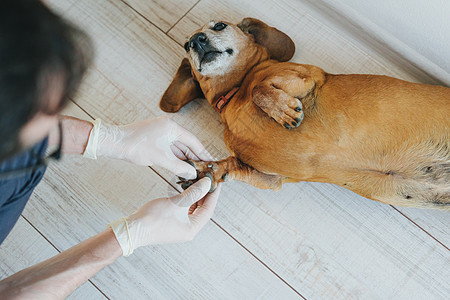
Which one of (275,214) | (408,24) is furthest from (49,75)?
(408,24)

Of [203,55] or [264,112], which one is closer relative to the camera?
[264,112]

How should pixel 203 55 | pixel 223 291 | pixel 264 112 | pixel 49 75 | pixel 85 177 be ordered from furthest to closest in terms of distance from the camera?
pixel 85 177
pixel 223 291
pixel 203 55
pixel 264 112
pixel 49 75

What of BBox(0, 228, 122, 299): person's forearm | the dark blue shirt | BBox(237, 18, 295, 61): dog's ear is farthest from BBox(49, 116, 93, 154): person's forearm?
BBox(237, 18, 295, 61): dog's ear

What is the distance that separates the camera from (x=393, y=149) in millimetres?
1578

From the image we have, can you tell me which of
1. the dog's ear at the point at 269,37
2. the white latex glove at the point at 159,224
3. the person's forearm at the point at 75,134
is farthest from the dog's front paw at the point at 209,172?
the dog's ear at the point at 269,37

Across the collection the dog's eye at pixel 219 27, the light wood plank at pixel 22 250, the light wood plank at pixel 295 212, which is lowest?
the light wood plank at pixel 22 250

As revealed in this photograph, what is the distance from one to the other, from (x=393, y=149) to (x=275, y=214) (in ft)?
2.30

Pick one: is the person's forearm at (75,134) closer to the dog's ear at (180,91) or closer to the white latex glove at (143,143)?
the white latex glove at (143,143)

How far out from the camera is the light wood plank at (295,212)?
1920 millimetres

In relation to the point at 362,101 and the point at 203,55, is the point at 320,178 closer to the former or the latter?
the point at 362,101

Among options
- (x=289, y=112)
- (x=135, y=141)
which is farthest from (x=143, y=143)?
(x=289, y=112)

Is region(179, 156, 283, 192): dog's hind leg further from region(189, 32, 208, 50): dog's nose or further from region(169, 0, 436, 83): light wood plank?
region(169, 0, 436, 83): light wood plank

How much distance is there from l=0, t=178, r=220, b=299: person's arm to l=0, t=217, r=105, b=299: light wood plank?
65 centimetres

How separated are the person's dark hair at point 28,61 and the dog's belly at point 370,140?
1.06 m
